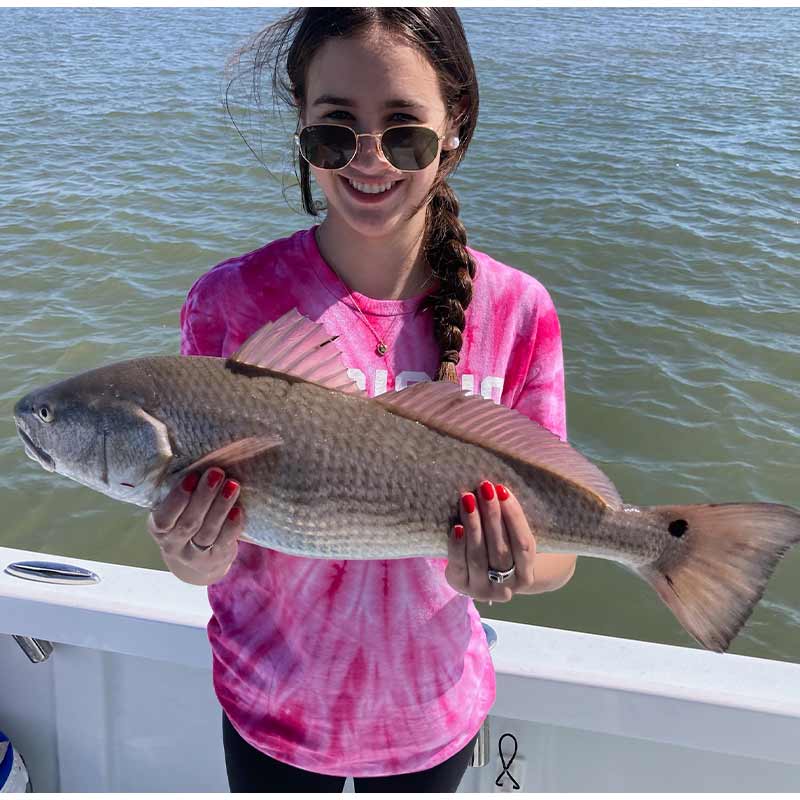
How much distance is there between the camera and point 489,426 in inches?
70.7

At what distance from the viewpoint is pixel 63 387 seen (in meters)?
1.85

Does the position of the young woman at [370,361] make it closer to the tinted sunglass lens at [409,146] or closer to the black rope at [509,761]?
the tinted sunglass lens at [409,146]

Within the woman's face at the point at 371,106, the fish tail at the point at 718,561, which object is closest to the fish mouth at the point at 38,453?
the woman's face at the point at 371,106

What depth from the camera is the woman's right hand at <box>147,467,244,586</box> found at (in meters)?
1.67

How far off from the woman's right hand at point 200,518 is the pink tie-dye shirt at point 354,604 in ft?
0.94

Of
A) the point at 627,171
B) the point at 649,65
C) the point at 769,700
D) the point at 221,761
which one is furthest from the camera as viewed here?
the point at 649,65

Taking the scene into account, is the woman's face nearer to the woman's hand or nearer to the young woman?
the young woman

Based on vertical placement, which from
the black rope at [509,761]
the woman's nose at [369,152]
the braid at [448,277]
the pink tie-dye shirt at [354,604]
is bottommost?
the black rope at [509,761]

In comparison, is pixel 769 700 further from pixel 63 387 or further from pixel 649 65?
pixel 649 65

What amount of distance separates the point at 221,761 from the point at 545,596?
2808 millimetres

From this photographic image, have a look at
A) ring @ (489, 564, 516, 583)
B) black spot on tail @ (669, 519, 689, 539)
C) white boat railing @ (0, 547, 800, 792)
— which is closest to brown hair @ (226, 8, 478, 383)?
ring @ (489, 564, 516, 583)

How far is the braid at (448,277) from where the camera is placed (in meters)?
1.99

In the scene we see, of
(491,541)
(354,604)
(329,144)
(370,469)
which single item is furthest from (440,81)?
(354,604)

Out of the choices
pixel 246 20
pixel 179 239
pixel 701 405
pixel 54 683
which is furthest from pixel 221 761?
pixel 246 20
